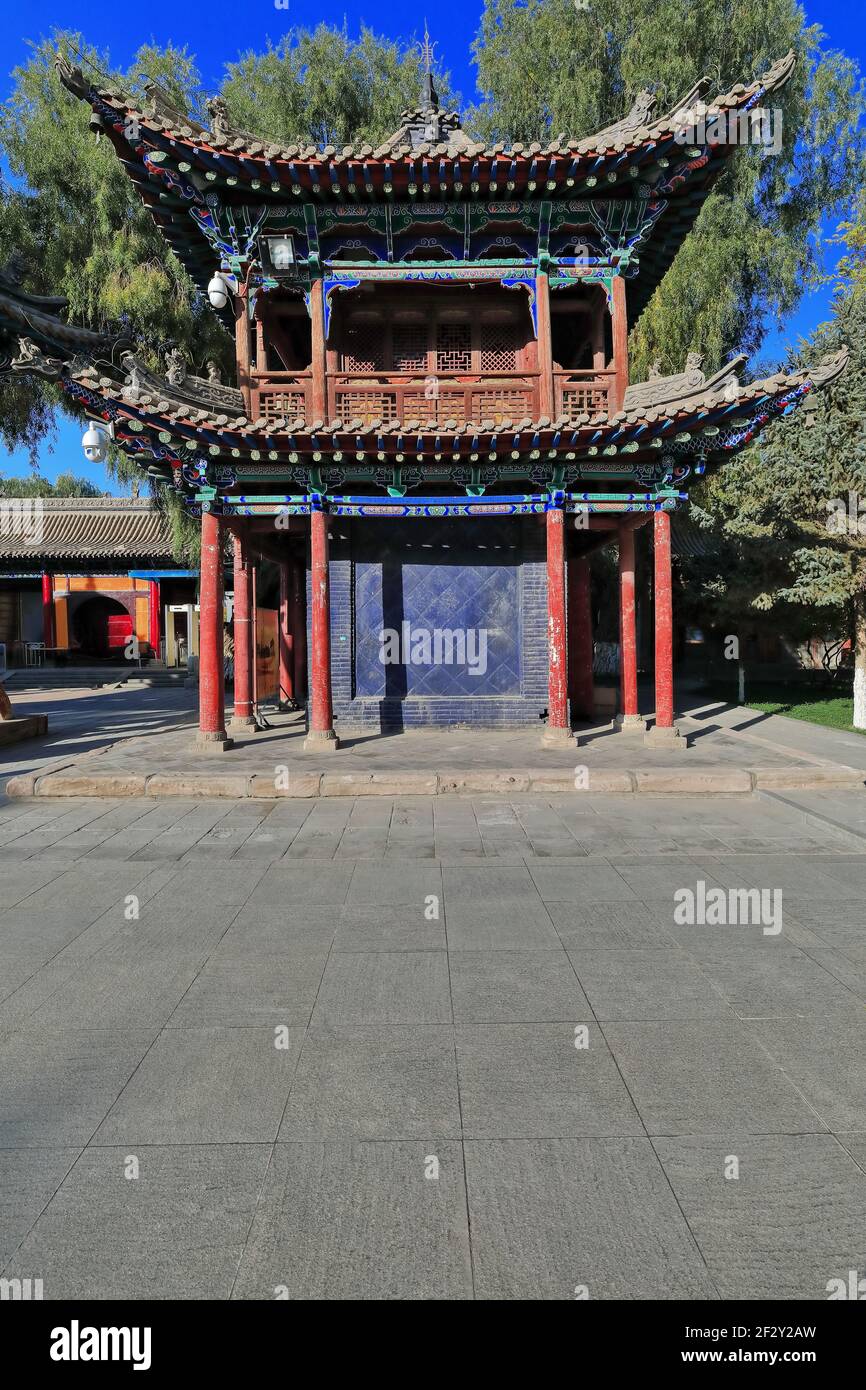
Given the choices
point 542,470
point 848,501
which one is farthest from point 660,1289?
point 848,501

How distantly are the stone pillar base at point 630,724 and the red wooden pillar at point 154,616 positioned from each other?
21664mm

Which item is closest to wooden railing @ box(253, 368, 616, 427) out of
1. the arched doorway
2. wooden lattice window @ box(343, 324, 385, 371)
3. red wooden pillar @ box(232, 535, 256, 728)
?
wooden lattice window @ box(343, 324, 385, 371)

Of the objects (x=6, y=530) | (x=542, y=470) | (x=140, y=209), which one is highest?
(x=140, y=209)

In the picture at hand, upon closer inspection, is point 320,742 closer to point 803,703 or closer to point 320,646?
point 320,646

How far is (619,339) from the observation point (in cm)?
1117

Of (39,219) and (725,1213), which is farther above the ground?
(39,219)

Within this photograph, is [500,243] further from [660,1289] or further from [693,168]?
[660,1289]

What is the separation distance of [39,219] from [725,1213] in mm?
24683

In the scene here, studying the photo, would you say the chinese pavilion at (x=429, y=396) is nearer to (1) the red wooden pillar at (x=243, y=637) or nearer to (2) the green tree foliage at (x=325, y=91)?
(1) the red wooden pillar at (x=243, y=637)

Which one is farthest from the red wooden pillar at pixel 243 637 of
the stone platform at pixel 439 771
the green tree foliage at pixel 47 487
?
the green tree foliage at pixel 47 487

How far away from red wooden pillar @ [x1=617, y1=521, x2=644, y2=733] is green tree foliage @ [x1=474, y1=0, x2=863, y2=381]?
370 inches

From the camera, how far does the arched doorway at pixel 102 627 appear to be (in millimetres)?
29953

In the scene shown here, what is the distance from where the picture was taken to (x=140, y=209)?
19.0m

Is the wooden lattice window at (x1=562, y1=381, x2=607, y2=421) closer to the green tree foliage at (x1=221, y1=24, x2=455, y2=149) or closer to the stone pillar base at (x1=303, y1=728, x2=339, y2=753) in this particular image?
the stone pillar base at (x1=303, y1=728, x2=339, y2=753)
